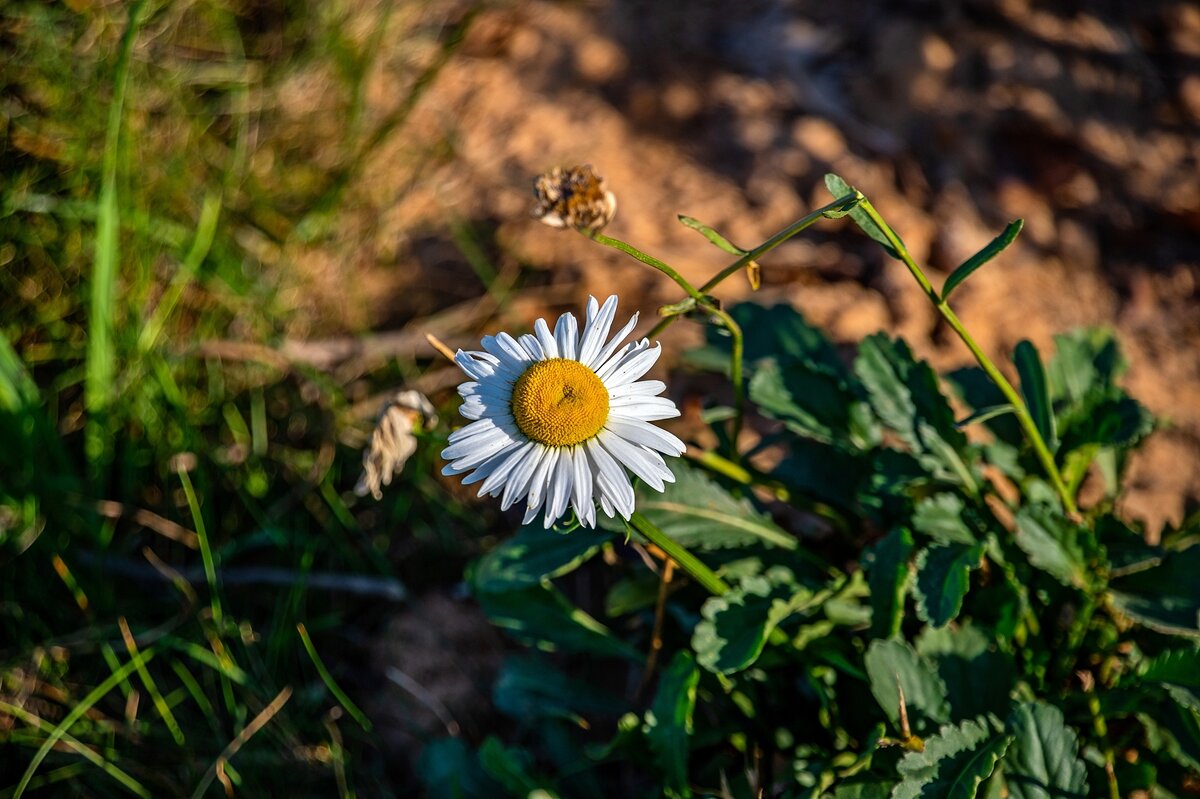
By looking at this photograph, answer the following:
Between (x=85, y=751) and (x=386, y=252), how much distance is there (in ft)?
5.85

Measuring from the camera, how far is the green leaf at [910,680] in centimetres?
204

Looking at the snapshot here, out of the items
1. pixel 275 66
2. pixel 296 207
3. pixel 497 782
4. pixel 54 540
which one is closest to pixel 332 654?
pixel 497 782

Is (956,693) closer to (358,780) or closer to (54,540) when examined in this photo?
(358,780)

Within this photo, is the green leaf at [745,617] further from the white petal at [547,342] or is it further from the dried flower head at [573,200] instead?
the dried flower head at [573,200]

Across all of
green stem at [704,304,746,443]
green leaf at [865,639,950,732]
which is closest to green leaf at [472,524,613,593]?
green stem at [704,304,746,443]

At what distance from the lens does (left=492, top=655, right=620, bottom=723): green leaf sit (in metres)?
2.54

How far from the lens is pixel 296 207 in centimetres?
349

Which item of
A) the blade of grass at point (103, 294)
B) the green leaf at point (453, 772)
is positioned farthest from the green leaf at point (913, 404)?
the blade of grass at point (103, 294)

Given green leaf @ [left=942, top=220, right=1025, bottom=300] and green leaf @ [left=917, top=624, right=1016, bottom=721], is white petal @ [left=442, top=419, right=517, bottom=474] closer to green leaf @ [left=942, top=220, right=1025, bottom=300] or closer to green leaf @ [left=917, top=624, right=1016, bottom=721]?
green leaf @ [left=942, top=220, right=1025, bottom=300]

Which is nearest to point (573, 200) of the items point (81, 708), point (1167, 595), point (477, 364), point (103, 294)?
point (477, 364)

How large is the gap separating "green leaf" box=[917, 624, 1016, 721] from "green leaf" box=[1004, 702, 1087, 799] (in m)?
0.12

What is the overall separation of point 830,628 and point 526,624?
74 centimetres

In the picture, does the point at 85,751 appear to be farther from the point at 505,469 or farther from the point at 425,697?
the point at 505,469

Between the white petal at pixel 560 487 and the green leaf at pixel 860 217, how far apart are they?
0.64 meters
